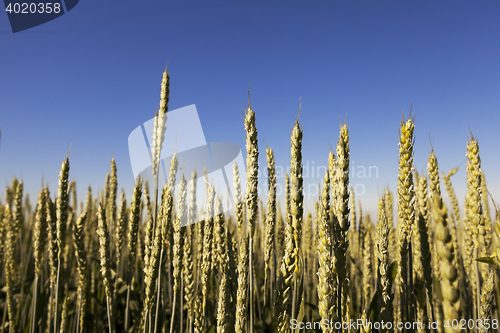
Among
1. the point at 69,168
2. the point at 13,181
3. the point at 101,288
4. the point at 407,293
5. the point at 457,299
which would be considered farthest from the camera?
the point at 13,181

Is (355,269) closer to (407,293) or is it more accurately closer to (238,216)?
(407,293)

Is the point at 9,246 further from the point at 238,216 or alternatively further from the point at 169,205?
the point at 238,216

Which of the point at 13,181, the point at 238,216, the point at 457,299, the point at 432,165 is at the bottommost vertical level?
the point at 457,299

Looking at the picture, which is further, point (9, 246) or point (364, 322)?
point (9, 246)

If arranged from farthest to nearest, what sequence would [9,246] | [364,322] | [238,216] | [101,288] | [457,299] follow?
[101,288]
[9,246]
[238,216]
[364,322]
[457,299]

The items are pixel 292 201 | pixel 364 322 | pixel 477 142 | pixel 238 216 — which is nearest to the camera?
pixel 292 201

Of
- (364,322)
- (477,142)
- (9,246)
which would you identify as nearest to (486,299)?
(364,322)

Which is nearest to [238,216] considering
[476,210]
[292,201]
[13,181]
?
[292,201]

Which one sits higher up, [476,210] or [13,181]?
[13,181]

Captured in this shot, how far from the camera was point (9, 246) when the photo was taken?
2.96 m

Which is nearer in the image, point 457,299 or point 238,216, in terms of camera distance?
point 457,299

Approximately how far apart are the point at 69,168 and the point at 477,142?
11.6ft

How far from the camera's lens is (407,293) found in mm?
1721

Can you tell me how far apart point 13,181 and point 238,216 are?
17.0 feet
